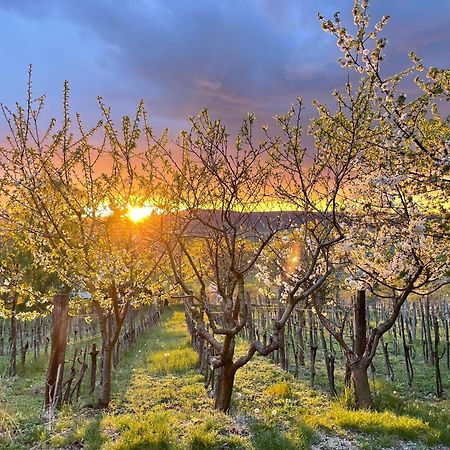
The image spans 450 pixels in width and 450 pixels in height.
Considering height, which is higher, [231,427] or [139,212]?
[139,212]

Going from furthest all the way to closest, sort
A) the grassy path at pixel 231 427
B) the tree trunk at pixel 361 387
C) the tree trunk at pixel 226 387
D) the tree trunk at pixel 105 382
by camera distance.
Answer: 1. the tree trunk at pixel 105 382
2. the tree trunk at pixel 361 387
3. the tree trunk at pixel 226 387
4. the grassy path at pixel 231 427

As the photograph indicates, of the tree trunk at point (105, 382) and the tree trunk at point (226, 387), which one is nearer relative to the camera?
the tree trunk at point (226, 387)

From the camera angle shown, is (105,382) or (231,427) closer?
(231,427)

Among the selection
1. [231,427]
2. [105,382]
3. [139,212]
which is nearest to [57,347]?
[105,382]

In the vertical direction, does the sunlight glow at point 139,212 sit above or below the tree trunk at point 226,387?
above

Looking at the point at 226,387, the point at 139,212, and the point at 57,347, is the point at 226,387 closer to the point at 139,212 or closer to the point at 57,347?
the point at 57,347

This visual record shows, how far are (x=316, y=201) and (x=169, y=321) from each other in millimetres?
28236

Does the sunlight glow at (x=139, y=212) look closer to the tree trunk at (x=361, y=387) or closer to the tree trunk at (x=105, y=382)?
the tree trunk at (x=105, y=382)

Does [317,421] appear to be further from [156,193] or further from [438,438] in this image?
[156,193]

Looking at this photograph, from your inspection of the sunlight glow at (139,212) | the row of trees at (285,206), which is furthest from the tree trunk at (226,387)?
the sunlight glow at (139,212)

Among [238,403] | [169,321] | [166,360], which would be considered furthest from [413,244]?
[169,321]

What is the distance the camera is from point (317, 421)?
24.2ft

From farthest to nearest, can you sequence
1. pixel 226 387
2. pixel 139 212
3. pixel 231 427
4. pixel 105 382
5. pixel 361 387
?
1. pixel 139 212
2. pixel 105 382
3. pixel 361 387
4. pixel 226 387
5. pixel 231 427

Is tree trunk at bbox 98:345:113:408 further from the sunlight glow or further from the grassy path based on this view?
the sunlight glow
